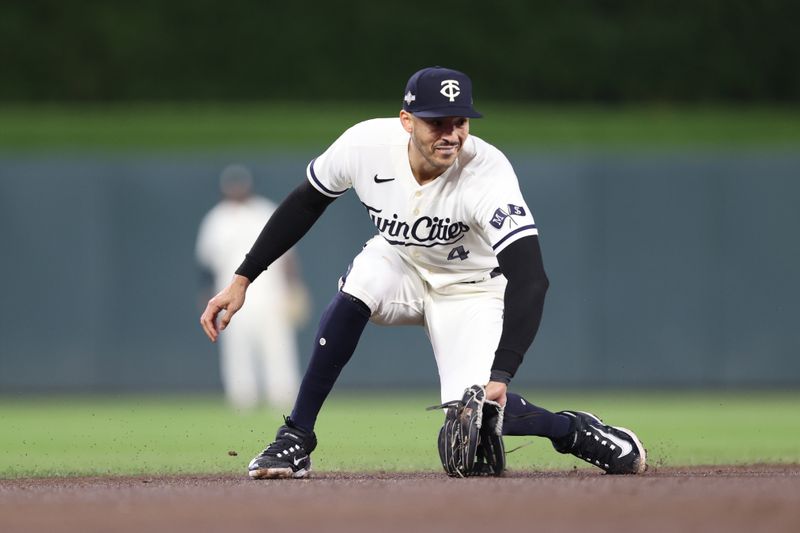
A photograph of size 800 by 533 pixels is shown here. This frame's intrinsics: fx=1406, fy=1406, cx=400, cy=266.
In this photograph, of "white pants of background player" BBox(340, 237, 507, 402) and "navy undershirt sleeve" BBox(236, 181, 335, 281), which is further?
"navy undershirt sleeve" BBox(236, 181, 335, 281)

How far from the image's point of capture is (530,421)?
5.31 metres

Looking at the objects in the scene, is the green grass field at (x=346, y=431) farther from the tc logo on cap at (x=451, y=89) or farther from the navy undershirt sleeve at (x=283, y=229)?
the tc logo on cap at (x=451, y=89)

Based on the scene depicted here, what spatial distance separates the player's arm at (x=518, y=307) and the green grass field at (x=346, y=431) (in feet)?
3.51

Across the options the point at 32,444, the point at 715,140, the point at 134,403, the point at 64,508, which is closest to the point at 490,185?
the point at 64,508

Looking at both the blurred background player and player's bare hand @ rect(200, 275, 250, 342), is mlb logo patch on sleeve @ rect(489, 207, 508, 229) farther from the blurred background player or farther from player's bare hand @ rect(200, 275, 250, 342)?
the blurred background player

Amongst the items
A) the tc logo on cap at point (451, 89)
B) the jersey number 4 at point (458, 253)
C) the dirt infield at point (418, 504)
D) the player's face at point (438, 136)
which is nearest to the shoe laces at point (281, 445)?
the dirt infield at point (418, 504)

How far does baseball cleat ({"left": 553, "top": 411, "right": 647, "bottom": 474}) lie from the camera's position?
5355 mm

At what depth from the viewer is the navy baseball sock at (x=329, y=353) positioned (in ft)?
18.0

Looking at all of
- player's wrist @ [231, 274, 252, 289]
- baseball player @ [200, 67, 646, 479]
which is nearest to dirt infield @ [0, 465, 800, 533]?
baseball player @ [200, 67, 646, 479]

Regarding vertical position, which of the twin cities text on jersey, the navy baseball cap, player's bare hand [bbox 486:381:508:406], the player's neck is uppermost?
the navy baseball cap

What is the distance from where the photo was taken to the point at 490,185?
531cm

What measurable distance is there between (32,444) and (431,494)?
3.78 meters

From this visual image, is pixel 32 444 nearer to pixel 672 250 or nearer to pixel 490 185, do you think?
pixel 490 185

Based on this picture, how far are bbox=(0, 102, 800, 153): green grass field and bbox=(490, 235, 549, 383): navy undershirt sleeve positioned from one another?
8.42m
